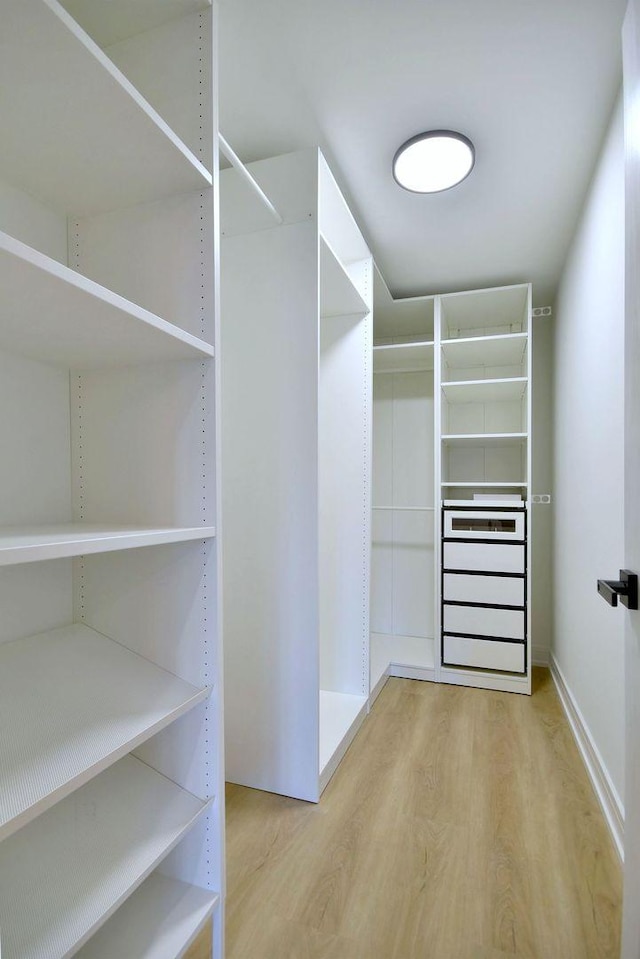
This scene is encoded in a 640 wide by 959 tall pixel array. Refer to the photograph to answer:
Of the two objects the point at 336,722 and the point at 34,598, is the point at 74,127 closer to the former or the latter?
the point at 34,598

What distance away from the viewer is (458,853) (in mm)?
1533

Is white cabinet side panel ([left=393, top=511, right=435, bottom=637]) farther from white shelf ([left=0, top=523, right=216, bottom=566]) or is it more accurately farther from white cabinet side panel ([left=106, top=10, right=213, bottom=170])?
white cabinet side panel ([left=106, top=10, right=213, bottom=170])

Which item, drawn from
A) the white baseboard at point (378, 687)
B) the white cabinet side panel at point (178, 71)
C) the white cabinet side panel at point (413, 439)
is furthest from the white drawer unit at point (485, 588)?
the white cabinet side panel at point (178, 71)

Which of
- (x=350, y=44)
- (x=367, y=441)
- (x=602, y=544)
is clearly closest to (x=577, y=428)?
(x=602, y=544)

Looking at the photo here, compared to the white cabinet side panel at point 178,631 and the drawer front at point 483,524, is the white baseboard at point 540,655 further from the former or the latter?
the white cabinet side panel at point 178,631

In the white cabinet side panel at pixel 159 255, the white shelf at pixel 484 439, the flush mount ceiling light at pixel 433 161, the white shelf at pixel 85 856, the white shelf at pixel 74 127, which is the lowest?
the white shelf at pixel 85 856

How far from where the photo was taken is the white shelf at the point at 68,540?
674 millimetres

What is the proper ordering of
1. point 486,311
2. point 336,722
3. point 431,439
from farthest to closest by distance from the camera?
point 431,439 < point 486,311 < point 336,722

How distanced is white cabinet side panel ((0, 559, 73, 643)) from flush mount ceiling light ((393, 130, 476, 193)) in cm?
183

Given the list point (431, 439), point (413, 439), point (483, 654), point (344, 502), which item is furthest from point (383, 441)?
point (483, 654)

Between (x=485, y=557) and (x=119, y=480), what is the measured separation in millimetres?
2183

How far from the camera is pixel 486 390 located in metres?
3.02

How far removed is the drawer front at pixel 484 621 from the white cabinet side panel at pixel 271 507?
1.33 m

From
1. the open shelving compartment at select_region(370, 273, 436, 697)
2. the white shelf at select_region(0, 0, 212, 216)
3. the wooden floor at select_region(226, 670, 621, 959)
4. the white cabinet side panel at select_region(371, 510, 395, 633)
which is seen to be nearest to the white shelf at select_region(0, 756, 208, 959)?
the wooden floor at select_region(226, 670, 621, 959)
